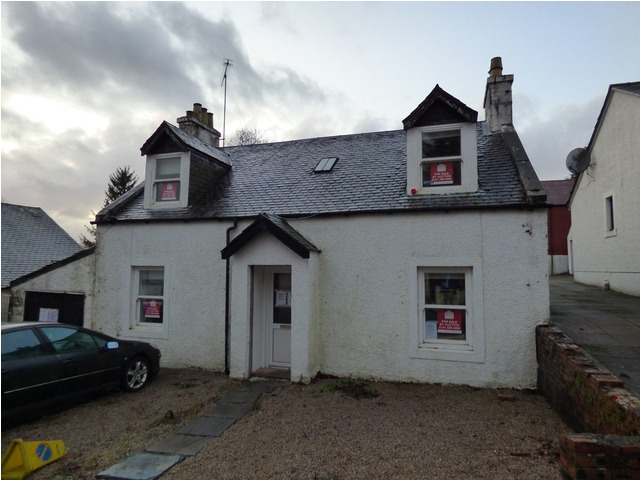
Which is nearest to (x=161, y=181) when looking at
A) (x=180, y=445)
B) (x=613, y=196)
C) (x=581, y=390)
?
(x=180, y=445)

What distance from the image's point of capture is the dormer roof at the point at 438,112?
7832 mm

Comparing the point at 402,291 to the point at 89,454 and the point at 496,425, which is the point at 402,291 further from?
the point at 89,454

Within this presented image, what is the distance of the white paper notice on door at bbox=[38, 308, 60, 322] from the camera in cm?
988

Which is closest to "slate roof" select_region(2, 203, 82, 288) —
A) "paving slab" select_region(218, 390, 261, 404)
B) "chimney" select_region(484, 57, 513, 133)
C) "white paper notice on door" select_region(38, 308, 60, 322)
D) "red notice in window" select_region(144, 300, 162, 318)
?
"white paper notice on door" select_region(38, 308, 60, 322)

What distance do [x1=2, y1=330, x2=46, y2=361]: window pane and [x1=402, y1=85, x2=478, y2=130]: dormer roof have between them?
7866 millimetres

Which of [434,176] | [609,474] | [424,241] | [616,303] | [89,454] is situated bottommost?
[89,454]

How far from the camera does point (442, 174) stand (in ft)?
26.3

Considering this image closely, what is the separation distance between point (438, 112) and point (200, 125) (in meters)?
7.93

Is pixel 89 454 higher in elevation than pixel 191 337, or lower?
lower

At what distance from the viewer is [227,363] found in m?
8.34

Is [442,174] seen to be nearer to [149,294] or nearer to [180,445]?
[180,445]

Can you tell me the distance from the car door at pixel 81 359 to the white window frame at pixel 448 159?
263 inches

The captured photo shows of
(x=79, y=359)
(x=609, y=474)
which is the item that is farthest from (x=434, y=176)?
(x=79, y=359)

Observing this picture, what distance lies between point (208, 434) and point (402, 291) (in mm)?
4223
